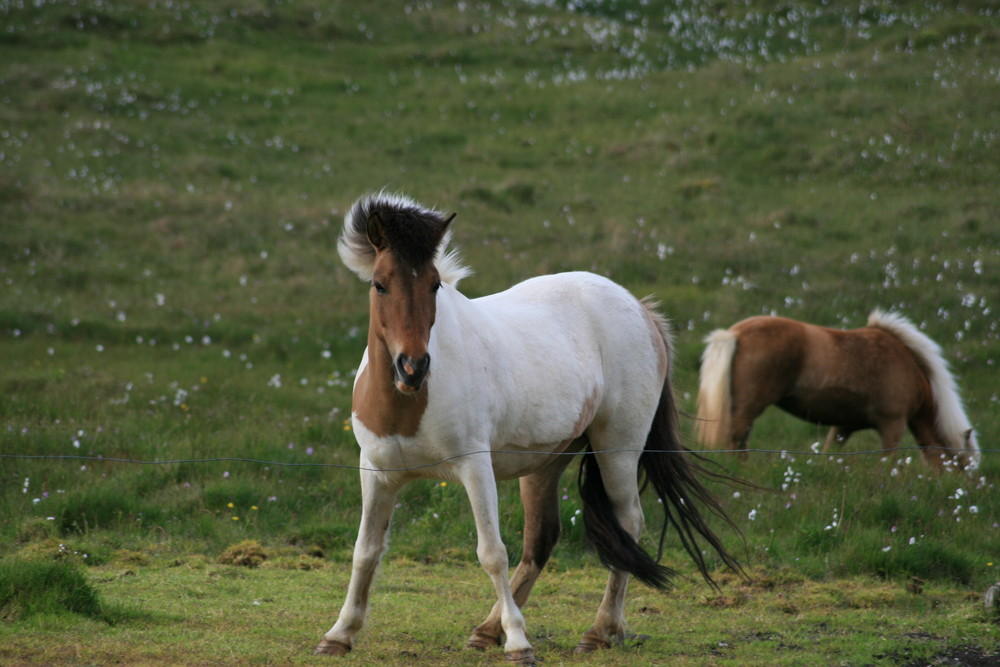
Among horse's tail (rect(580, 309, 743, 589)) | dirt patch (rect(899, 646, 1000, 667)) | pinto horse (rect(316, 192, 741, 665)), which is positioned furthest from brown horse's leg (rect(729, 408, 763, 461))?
dirt patch (rect(899, 646, 1000, 667))

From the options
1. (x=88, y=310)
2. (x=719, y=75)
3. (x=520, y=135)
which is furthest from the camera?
(x=719, y=75)

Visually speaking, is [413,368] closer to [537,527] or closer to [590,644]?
[537,527]

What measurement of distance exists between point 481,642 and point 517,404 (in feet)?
4.40

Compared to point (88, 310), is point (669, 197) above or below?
above

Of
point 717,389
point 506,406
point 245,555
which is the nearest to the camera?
point 506,406

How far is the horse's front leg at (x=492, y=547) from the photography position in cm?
496

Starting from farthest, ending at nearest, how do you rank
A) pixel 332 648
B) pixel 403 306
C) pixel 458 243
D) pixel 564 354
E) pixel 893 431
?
1. pixel 458 243
2. pixel 893 431
3. pixel 564 354
4. pixel 332 648
5. pixel 403 306

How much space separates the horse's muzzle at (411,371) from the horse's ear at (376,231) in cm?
64

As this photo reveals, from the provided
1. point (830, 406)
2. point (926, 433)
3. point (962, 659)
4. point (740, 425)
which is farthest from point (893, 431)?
point (962, 659)

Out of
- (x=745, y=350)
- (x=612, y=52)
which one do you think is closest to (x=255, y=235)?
(x=745, y=350)

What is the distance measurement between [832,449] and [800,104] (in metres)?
13.1

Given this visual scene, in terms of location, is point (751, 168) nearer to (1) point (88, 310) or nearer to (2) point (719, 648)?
(1) point (88, 310)

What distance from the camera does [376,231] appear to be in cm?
484

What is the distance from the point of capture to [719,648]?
5.69m
